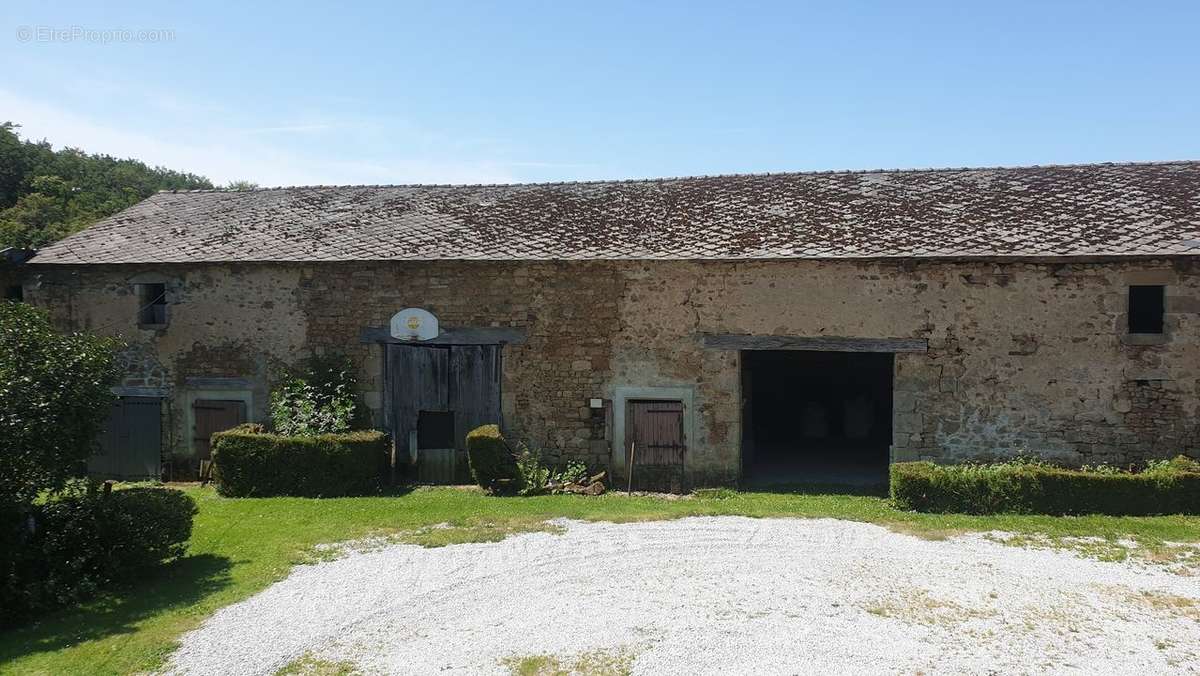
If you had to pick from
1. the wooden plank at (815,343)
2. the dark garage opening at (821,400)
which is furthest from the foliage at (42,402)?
the dark garage opening at (821,400)

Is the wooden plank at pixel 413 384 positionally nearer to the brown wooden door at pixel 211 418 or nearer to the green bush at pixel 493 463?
the green bush at pixel 493 463

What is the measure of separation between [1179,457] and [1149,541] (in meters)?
2.82

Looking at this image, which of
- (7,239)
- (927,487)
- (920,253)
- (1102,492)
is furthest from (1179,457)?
(7,239)

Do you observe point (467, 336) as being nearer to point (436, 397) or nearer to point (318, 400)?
point (436, 397)

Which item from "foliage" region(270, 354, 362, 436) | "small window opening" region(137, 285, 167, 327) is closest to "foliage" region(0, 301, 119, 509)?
"foliage" region(270, 354, 362, 436)

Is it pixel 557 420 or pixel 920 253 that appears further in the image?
pixel 557 420

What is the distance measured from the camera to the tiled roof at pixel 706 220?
13492mm

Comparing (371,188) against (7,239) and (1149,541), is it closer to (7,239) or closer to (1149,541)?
(7,239)

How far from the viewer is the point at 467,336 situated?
14.8 metres

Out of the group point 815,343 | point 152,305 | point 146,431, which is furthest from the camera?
point 152,305

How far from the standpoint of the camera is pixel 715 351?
1400 centimetres

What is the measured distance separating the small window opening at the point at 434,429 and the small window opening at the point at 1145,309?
12.4 m

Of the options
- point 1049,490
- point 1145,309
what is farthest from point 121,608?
point 1145,309

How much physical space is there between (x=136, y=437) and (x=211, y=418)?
1719mm
